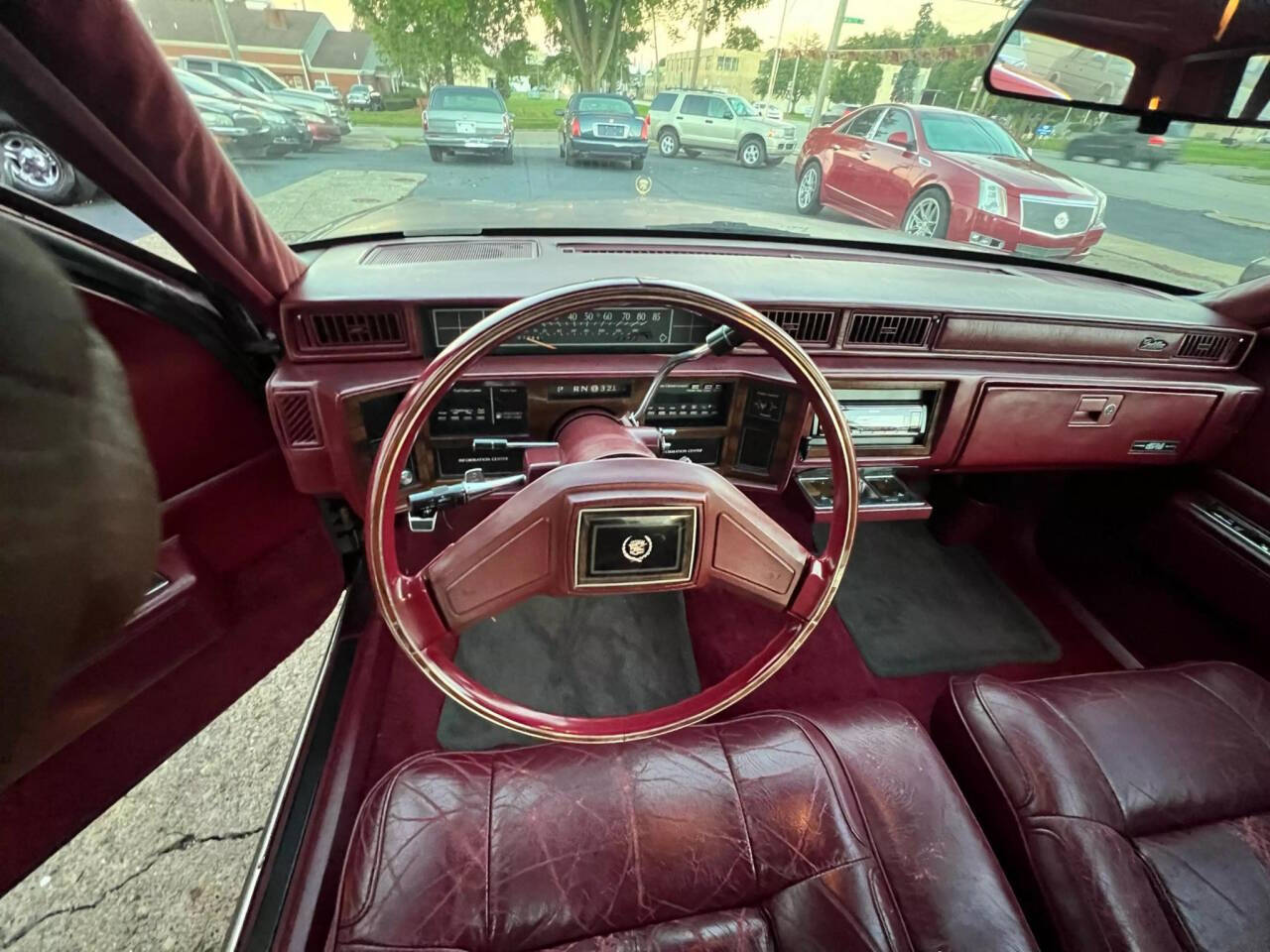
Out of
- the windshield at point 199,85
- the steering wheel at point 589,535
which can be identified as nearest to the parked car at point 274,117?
the windshield at point 199,85

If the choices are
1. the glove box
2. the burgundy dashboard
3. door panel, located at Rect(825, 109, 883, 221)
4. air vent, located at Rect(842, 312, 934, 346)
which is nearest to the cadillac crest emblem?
the burgundy dashboard

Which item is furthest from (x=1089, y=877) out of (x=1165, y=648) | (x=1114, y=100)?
(x=1114, y=100)

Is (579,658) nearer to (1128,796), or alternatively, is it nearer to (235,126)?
(1128,796)

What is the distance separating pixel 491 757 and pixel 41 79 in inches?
53.1

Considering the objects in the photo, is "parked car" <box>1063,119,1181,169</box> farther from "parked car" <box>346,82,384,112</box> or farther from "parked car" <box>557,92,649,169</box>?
"parked car" <box>346,82,384,112</box>

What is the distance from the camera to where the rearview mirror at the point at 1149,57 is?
4.88ft

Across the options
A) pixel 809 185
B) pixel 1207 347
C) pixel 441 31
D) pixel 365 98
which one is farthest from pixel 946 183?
pixel 365 98

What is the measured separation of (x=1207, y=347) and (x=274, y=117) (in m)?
2.84

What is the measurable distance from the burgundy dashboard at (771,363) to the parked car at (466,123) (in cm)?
31

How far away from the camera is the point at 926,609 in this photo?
8.57 feet

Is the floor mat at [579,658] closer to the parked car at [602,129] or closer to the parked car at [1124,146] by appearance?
the parked car at [602,129]

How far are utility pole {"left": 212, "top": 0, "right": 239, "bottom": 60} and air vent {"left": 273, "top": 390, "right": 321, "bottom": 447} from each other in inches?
32.6

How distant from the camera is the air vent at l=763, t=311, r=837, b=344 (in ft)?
5.59

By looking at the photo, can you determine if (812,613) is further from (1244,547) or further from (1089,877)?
(1244,547)
